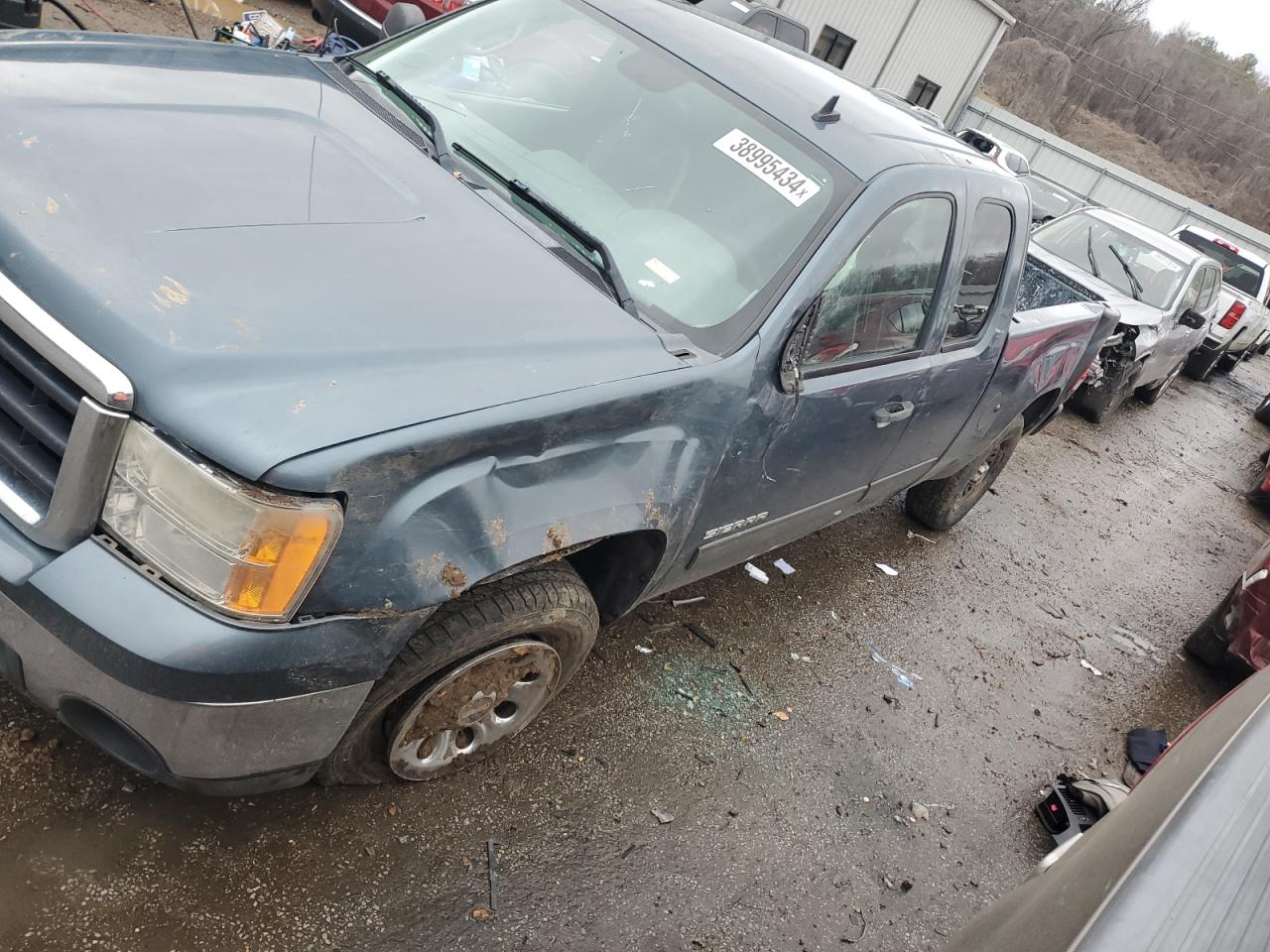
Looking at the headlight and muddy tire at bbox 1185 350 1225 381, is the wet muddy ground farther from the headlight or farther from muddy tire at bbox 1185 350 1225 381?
→ muddy tire at bbox 1185 350 1225 381

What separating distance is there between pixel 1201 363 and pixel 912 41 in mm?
14035

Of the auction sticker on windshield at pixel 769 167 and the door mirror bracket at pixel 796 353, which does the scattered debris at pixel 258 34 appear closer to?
the auction sticker on windshield at pixel 769 167

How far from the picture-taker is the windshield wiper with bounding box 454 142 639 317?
2.37m

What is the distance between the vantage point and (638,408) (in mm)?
2129

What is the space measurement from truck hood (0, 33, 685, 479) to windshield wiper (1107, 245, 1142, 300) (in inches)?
294

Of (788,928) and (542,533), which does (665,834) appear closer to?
(788,928)

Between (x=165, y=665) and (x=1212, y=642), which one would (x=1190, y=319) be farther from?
(x=165, y=665)

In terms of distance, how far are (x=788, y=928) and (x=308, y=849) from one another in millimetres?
1382

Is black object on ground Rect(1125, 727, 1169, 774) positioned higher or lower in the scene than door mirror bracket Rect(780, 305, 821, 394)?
lower

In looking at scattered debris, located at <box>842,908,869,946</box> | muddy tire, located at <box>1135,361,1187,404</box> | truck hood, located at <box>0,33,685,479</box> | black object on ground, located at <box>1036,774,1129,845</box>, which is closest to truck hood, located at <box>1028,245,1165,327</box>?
muddy tire, located at <box>1135,361,1187,404</box>

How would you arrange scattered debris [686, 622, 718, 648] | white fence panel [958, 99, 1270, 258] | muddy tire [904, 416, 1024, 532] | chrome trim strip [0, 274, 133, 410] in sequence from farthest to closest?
white fence panel [958, 99, 1270, 258], muddy tire [904, 416, 1024, 532], scattered debris [686, 622, 718, 648], chrome trim strip [0, 274, 133, 410]

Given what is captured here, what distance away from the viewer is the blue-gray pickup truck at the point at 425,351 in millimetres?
1622

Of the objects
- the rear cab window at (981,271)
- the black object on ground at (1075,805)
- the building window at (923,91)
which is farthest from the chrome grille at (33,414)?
the building window at (923,91)

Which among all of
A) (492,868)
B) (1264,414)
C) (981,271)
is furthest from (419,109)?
(1264,414)
